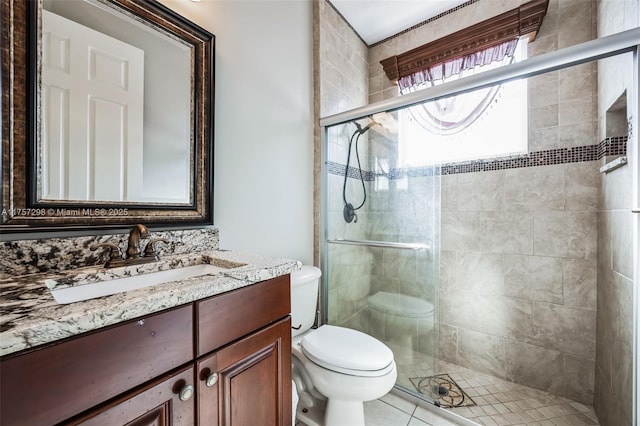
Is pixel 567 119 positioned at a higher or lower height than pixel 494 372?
higher

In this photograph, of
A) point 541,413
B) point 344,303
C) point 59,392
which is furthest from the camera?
point 344,303

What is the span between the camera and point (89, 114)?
2.82ft

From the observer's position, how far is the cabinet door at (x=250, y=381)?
656 millimetres

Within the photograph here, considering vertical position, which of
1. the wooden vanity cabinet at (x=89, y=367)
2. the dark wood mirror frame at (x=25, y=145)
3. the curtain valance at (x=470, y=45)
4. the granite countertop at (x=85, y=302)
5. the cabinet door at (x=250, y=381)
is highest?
the curtain valance at (x=470, y=45)

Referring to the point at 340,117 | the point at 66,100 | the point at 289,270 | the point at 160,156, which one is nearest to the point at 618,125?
the point at 340,117

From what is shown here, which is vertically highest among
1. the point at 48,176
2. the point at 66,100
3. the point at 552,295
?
the point at 66,100

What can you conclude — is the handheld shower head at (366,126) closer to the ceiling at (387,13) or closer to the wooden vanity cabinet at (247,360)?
the ceiling at (387,13)

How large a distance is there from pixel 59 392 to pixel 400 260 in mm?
1570

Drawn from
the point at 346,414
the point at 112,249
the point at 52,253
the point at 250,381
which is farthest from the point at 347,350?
the point at 52,253

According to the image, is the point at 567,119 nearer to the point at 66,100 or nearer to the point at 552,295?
the point at 552,295

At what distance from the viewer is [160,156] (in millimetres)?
1049

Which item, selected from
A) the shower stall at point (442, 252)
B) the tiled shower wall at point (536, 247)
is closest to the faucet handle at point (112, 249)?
the shower stall at point (442, 252)

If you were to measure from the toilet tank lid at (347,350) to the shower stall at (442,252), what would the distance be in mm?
503

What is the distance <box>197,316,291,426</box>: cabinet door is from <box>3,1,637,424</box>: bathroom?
24.5 inches
